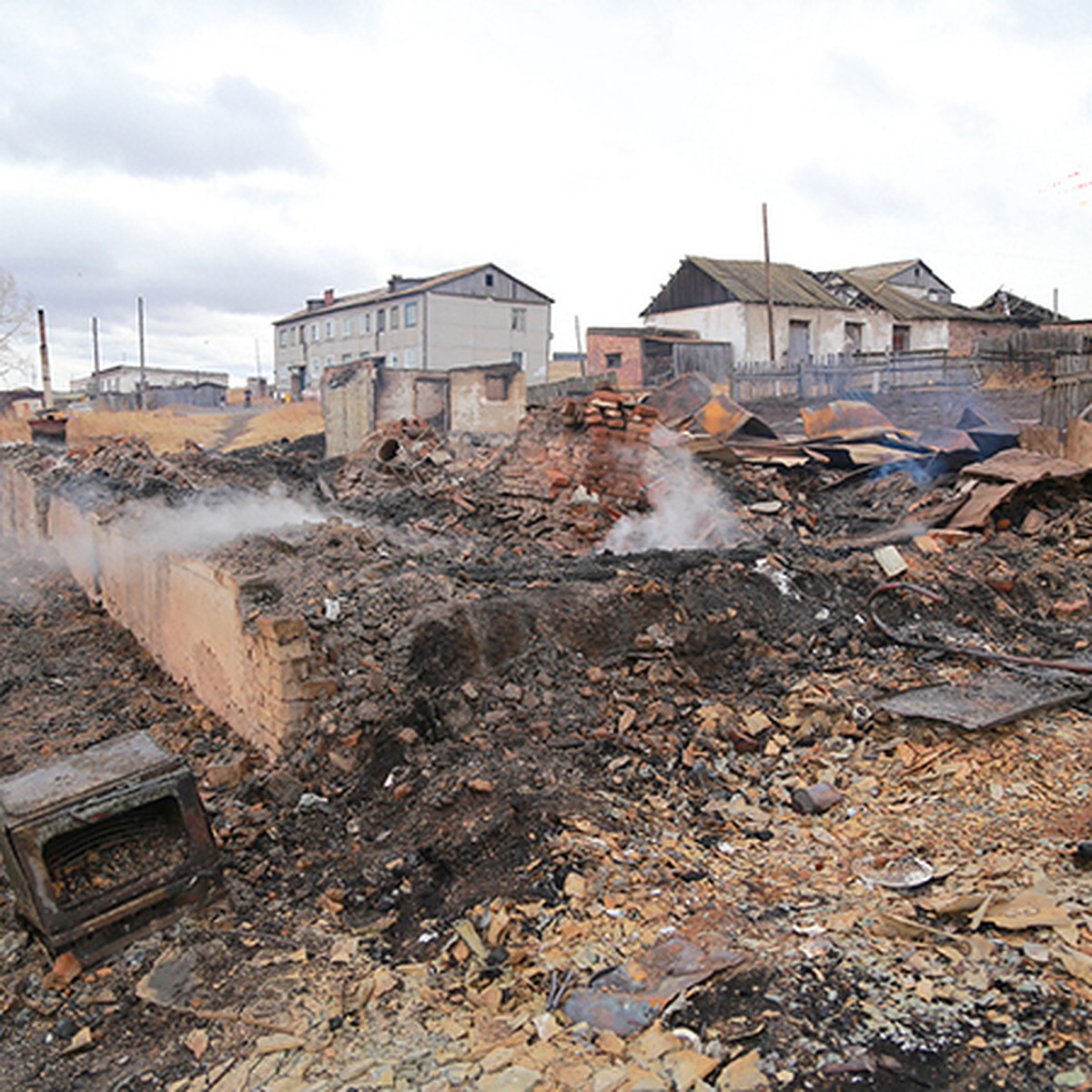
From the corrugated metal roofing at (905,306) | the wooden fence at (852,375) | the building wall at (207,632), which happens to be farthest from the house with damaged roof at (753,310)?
the building wall at (207,632)

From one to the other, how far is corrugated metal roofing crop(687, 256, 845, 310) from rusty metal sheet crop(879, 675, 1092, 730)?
24471 mm

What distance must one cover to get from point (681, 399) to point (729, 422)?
1.89 m

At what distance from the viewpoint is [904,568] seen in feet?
22.7

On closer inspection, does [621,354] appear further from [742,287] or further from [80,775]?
[80,775]

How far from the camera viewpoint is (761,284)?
29109 mm

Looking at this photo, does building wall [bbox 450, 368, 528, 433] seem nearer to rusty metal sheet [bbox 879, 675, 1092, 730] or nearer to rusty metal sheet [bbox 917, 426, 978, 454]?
rusty metal sheet [bbox 917, 426, 978, 454]

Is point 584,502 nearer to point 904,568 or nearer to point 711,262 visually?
point 904,568

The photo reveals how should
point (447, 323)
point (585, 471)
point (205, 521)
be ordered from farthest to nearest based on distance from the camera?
point (447, 323) < point (585, 471) < point (205, 521)

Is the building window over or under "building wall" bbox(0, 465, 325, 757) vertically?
over

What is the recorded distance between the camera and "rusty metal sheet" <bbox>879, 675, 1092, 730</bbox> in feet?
15.2

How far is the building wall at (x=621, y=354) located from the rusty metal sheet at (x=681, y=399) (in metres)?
10.1

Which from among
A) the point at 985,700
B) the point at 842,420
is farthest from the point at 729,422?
the point at 985,700

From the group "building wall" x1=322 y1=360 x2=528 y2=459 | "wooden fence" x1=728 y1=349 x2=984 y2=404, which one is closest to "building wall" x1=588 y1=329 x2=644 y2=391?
"wooden fence" x1=728 y1=349 x2=984 y2=404

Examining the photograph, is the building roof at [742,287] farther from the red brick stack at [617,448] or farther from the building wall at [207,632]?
the building wall at [207,632]
